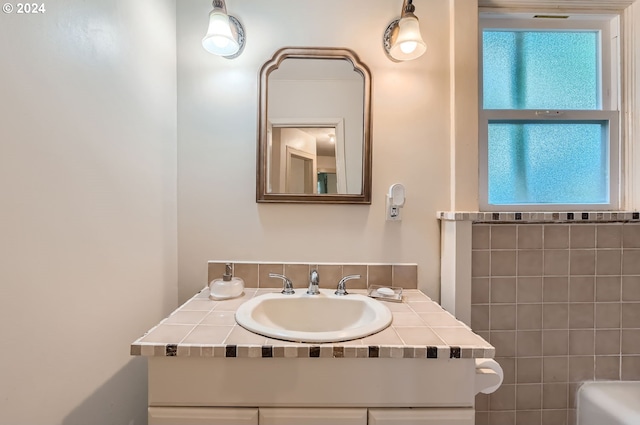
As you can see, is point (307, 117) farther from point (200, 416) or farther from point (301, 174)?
point (200, 416)

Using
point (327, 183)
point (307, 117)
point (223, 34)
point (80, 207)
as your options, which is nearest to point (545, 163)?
point (327, 183)

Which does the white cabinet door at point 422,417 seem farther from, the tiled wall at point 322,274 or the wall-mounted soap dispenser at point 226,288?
the wall-mounted soap dispenser at point 226,288

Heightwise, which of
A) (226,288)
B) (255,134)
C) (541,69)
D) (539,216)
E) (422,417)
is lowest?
(422,417)

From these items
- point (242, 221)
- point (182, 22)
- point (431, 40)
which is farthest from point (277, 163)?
point (431, 40)

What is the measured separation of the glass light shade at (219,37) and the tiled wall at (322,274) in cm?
91

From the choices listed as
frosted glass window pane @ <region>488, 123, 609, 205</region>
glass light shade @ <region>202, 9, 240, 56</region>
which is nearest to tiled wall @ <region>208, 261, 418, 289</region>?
frosted glass window pane @ <region>488, 123, 609, 205</region>

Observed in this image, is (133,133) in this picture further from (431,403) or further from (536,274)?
(536,274)

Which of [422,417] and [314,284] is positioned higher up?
[314,284]

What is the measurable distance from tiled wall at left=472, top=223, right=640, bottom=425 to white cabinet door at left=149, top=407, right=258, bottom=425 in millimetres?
986

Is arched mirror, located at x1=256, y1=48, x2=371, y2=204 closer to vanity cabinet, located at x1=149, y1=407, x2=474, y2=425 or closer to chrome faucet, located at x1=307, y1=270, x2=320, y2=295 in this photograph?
chrome faucet, located at x1=307, y1=270, x2=320, y2=295

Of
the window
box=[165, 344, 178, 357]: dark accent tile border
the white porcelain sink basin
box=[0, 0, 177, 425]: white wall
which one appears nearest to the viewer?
box=[0, 0, 177, 425]: white wall

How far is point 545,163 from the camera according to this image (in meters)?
1.27

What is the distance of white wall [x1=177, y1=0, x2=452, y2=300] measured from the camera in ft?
4.00

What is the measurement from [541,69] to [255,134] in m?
1.39
